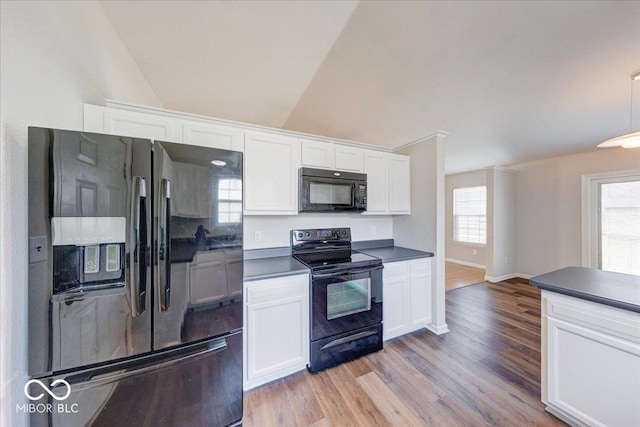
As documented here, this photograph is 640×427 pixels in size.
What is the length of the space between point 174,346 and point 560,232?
20.8ft

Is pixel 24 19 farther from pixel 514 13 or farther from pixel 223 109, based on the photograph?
pixel 514 13

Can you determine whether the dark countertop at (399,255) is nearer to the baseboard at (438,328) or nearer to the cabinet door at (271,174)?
the baseboard at (438,328)

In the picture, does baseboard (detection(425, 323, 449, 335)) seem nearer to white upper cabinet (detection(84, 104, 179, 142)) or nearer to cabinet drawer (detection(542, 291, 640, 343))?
cabinet drawer (detection(542, 291, 640, 343))

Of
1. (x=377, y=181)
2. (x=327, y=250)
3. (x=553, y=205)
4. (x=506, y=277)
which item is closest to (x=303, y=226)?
(x=327, y=250)

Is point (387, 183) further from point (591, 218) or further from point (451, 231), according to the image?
point (451, 231)

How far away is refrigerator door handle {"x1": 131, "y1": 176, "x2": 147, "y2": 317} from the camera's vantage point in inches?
45.3

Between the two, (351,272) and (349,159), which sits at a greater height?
(349,159)

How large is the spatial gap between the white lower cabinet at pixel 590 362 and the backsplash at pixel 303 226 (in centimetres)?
180

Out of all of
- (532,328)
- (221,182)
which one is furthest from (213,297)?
(532,328)

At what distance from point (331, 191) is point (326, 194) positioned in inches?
2.9

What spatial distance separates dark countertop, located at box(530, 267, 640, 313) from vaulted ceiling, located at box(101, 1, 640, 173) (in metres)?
1.66

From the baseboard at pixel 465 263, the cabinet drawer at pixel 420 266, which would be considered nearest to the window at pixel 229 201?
the cabinet drawer at pixel 420 266

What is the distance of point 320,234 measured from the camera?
2.65 meters

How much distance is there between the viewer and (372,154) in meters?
2.74
